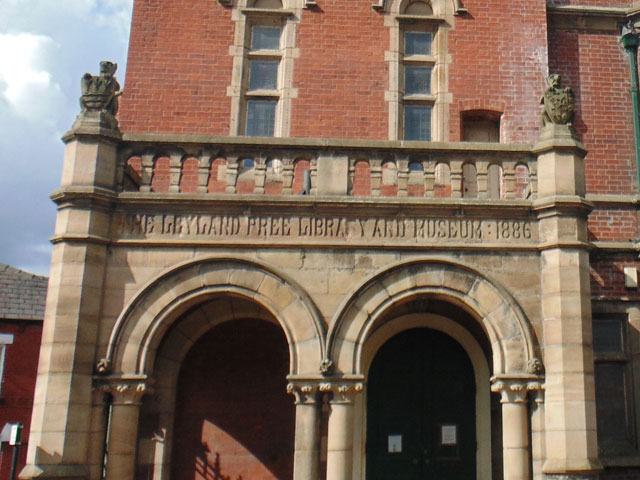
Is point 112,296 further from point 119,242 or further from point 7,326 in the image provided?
point 7,326

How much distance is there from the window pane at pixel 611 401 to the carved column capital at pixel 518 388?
3092mm

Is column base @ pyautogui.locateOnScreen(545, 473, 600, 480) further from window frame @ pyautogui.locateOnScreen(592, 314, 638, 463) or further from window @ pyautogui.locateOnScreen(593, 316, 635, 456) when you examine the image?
window @ pyautogui.locateOnScreen(593, 316, 635, 456)

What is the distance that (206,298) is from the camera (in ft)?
29.5

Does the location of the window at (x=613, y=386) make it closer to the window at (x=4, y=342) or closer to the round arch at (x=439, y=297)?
the round arch at (x=439, y=297)

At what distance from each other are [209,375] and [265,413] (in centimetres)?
99

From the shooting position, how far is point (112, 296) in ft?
29.0

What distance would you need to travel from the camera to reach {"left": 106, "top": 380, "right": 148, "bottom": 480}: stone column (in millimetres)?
8438

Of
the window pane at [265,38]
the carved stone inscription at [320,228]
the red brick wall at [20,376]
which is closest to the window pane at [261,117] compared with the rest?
the window pane at [265,38]

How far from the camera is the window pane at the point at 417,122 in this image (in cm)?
1235

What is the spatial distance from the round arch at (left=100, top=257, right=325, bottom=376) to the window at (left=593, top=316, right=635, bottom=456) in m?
4.97

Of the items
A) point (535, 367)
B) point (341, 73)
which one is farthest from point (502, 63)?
point (535, 367)

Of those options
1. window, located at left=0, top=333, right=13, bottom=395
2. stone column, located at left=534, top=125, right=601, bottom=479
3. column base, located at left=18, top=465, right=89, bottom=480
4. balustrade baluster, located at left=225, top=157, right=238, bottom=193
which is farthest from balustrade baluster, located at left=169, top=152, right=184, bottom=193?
window, located at left=0, top=333, right=13, bottom=395

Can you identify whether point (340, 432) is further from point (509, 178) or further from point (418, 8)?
point (418, 8)

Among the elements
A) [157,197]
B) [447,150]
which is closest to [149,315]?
[157,197]
